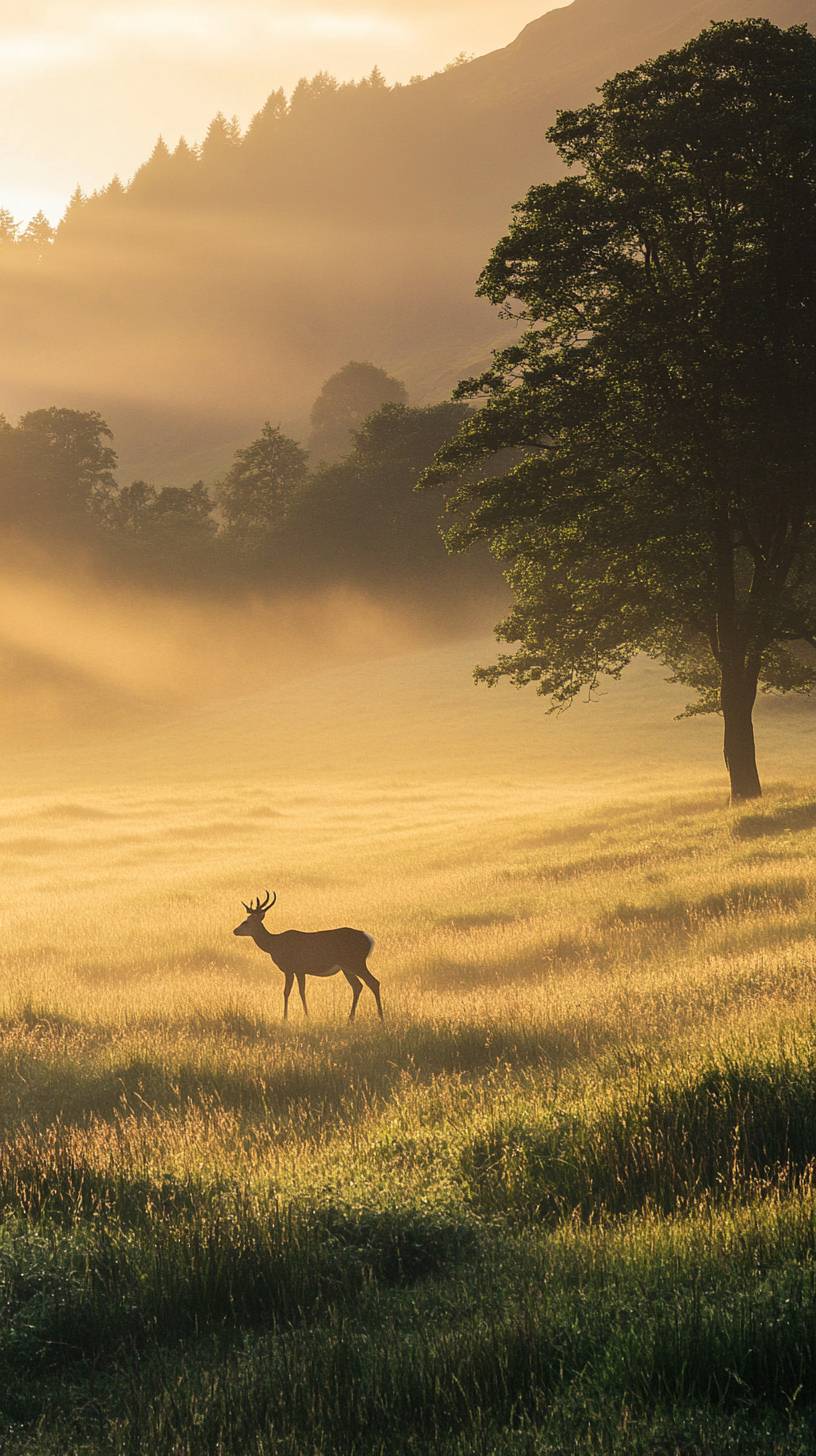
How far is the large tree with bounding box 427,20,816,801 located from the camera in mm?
24109

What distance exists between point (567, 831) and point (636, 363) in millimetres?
12793

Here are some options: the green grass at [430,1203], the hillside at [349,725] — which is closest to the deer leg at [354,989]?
the green grass at [430,1203]

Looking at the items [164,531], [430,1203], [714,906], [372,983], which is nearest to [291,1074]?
[372,983]

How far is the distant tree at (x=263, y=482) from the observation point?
9988cm

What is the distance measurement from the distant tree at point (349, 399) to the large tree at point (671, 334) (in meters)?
132

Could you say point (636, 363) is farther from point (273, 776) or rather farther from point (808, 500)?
point (273, 776)

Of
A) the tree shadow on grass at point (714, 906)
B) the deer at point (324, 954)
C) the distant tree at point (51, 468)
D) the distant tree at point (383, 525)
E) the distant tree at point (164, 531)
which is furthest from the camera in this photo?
the distant tree at point (51, 468)

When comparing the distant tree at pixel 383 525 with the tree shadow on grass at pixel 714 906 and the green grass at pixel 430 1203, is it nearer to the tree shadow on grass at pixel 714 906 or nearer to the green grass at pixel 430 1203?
the tree shadow on grass at pixel 714 906

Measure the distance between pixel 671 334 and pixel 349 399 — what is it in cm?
13837

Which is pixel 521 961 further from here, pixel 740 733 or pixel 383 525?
pixel 383 525

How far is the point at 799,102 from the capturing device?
2369 cm

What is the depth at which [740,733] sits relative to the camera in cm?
3050

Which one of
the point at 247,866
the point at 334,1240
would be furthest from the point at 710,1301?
the point at 247,866

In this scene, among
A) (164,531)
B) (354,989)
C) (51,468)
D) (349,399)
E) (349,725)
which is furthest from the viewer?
(349,399)
